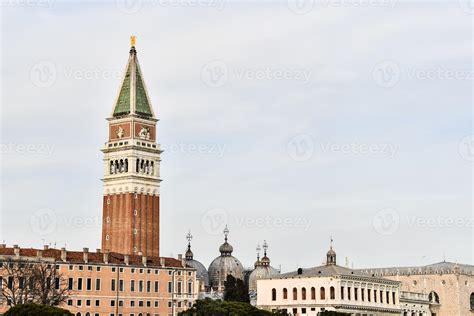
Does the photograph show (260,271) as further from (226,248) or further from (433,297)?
(433,297)

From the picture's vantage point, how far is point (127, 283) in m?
109

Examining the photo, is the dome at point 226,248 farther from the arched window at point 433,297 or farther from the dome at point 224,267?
the arched window at point 433,297

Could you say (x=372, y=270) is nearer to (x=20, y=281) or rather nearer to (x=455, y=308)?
(x=455, y=308)

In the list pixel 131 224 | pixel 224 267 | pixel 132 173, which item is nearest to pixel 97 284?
pixel 131 224

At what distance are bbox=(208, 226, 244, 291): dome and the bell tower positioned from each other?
857 inches

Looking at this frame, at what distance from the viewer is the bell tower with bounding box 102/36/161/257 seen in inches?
5335

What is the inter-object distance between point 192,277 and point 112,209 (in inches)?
986

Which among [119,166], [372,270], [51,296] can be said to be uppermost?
[119,166]

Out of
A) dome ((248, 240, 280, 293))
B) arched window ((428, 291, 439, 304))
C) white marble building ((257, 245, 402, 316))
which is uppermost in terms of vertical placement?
dome ((248, 240, 280, 293))

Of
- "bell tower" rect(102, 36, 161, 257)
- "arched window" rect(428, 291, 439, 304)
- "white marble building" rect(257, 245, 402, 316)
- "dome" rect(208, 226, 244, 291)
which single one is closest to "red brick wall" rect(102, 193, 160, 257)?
"bell tower" rect(102, 36, 161, 257)

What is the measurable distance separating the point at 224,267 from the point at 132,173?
3007 centimetres

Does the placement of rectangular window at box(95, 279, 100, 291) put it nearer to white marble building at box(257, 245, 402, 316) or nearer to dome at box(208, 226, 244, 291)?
white marble building at box(257, 245, 402, 316)

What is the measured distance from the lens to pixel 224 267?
15712 centimetres

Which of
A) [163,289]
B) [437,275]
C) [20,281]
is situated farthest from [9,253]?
[437,275]
